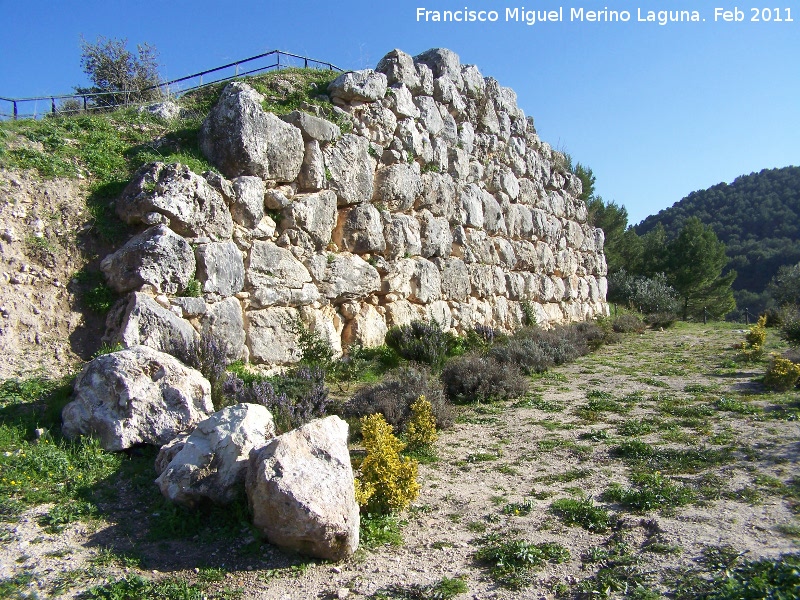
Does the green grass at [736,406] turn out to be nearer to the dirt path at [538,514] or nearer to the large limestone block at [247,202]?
the dirt path at [538,514]

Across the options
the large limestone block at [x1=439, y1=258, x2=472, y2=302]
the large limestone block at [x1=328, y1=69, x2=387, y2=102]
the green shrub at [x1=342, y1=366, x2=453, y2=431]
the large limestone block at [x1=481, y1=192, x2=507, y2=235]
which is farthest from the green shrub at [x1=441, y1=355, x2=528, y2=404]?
the large limestone block at [x1=481, y1=192, x2=507, y2=235]

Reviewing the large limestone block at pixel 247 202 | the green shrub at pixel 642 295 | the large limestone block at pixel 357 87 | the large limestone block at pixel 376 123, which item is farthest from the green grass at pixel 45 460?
the green shrub at pixel 642 295

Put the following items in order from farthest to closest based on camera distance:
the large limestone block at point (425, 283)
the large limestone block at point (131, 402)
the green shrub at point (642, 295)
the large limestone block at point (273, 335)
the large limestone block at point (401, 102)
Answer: the green shrub at point (642, 295)
the large limestone block at point (401, 102)
the large limestone block at point (425, 283)
the large limestone block at point (273, 335)
the large limestone block at point (131, 402)

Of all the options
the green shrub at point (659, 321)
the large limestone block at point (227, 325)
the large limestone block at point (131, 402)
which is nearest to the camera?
the large limestone block at point (131, 402)

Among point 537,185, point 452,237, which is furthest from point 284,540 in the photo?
point 537,185

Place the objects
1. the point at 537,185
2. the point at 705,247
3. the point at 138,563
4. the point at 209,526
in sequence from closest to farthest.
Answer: the point at 138,563 → the point at 209,526 → the point at 537,185 → the point at 705,247

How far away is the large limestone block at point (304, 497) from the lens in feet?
12.6

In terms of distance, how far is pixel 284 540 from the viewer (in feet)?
12.9

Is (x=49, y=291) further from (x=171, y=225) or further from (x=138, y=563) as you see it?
(x=138, y=563)

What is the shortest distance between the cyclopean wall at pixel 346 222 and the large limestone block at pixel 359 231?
0.02 m

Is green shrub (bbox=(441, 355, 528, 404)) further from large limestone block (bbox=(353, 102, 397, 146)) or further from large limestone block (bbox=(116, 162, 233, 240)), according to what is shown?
large limestone block (bbox=(353, 102, 397, 146))

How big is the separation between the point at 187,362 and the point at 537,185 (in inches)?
495

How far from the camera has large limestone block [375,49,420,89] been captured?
11.4 m

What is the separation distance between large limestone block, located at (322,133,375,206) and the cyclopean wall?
0.03 m
